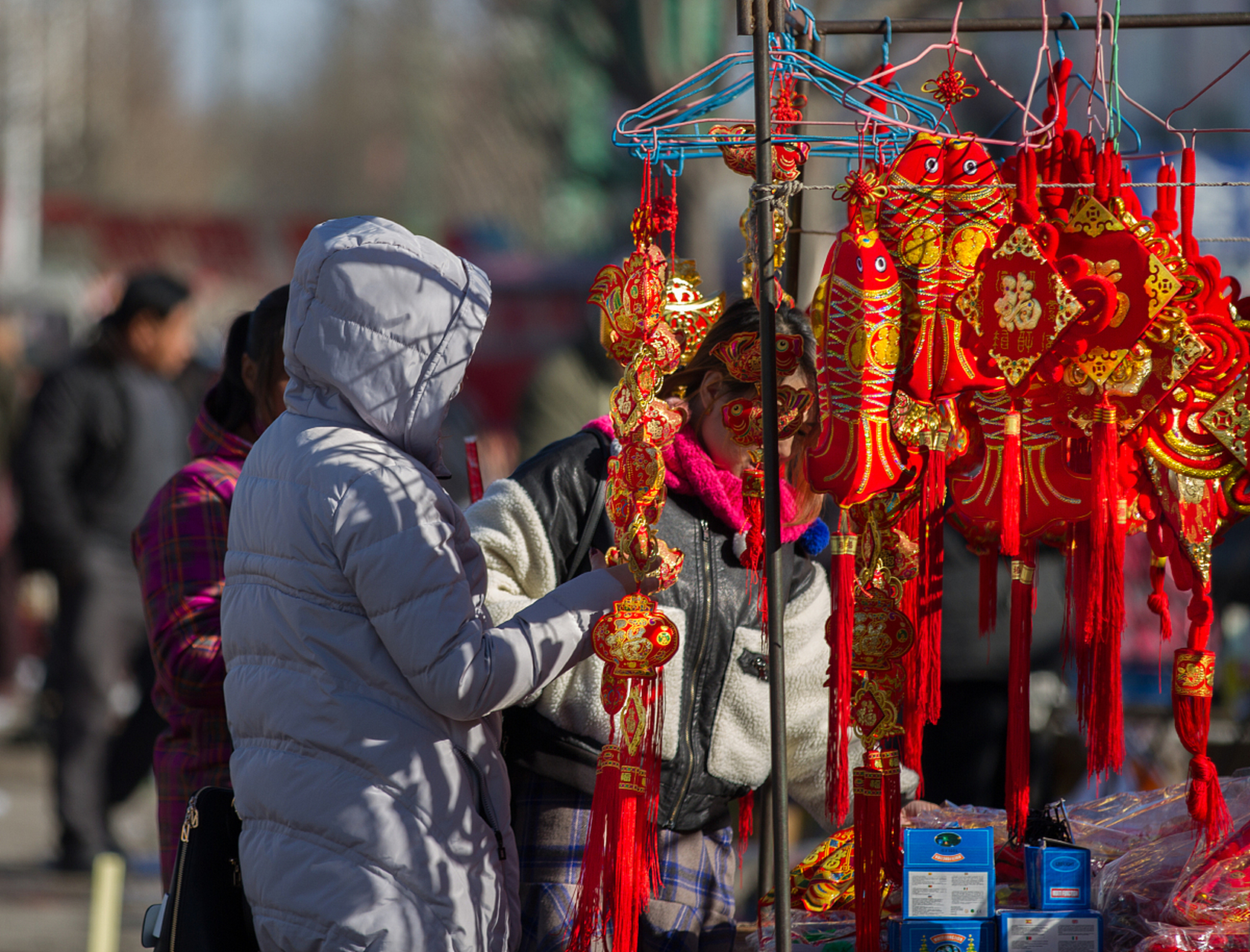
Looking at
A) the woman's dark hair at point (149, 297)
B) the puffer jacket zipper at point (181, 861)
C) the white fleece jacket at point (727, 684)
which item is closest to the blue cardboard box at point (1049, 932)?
the white fleece jacket at point (727, 684)

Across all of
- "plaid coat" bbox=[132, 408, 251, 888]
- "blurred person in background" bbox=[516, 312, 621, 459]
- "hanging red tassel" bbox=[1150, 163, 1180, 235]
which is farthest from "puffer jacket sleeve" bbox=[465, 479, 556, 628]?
"blurred person in background" bbox=[516, 312, 621, 459]

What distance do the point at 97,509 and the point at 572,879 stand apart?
3.08 metres

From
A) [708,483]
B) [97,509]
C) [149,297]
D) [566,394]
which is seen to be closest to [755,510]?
[708,483]

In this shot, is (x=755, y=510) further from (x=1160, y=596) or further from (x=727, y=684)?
(x=1160, y=596)

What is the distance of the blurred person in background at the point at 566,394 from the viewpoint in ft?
17.8

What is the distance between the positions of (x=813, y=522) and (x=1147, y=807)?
0.59 metres

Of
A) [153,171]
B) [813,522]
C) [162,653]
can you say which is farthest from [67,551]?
[153,171]

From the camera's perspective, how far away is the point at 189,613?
6.36 ft

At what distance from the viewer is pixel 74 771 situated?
4219 millimetres

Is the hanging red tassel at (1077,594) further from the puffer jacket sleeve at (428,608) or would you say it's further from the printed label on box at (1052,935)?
the puffer jacket sleeve at (428,608)

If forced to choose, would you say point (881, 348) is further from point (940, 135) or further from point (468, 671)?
point (468, 671)

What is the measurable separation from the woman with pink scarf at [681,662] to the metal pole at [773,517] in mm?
310

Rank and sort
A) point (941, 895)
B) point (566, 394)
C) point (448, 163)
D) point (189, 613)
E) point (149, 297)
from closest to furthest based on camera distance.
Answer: point (941, 895) → point (189, 613) → point (149, 297) → point (566, 394) → point (448, 163)

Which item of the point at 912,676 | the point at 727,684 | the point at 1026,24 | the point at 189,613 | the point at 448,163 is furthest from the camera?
the point at 448,163
